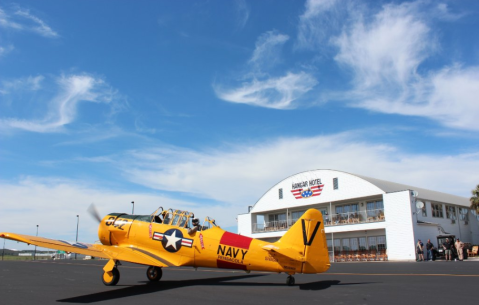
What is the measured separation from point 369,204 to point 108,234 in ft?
106

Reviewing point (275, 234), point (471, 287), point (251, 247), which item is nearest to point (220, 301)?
point (251, 247)

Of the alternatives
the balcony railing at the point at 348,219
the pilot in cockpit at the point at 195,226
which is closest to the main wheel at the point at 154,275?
the pilot in cockpit at the point at 195,226

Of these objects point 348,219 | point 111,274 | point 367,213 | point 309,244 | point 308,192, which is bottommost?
point 111,274

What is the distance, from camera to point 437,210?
1597 inches

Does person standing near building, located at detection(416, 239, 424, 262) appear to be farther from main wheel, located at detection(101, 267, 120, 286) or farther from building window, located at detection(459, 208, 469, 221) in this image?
main wheel, located at detection(101, 267, 120, 286)

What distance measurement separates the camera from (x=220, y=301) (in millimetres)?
8734

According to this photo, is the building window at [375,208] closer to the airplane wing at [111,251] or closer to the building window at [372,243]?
the building window at [372,243]

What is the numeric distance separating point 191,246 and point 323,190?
31.2 m

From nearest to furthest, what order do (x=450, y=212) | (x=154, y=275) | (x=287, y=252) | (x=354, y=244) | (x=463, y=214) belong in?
(x=287, y=252) < (x=154, y=275) < (x=354, y=244) < (x=450, y=212) < (x=463, y=214)

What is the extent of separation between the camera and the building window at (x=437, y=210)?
40000 mm

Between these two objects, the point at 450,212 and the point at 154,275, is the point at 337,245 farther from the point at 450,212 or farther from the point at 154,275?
the point at 154,275

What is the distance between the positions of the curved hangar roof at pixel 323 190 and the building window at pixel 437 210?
618 mm

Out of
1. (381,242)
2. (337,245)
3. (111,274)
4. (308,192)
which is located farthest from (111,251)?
(337,245)

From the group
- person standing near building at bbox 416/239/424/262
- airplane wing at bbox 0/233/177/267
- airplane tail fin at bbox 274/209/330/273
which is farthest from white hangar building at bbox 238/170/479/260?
airplane wing at bbox 0/233/177/267
